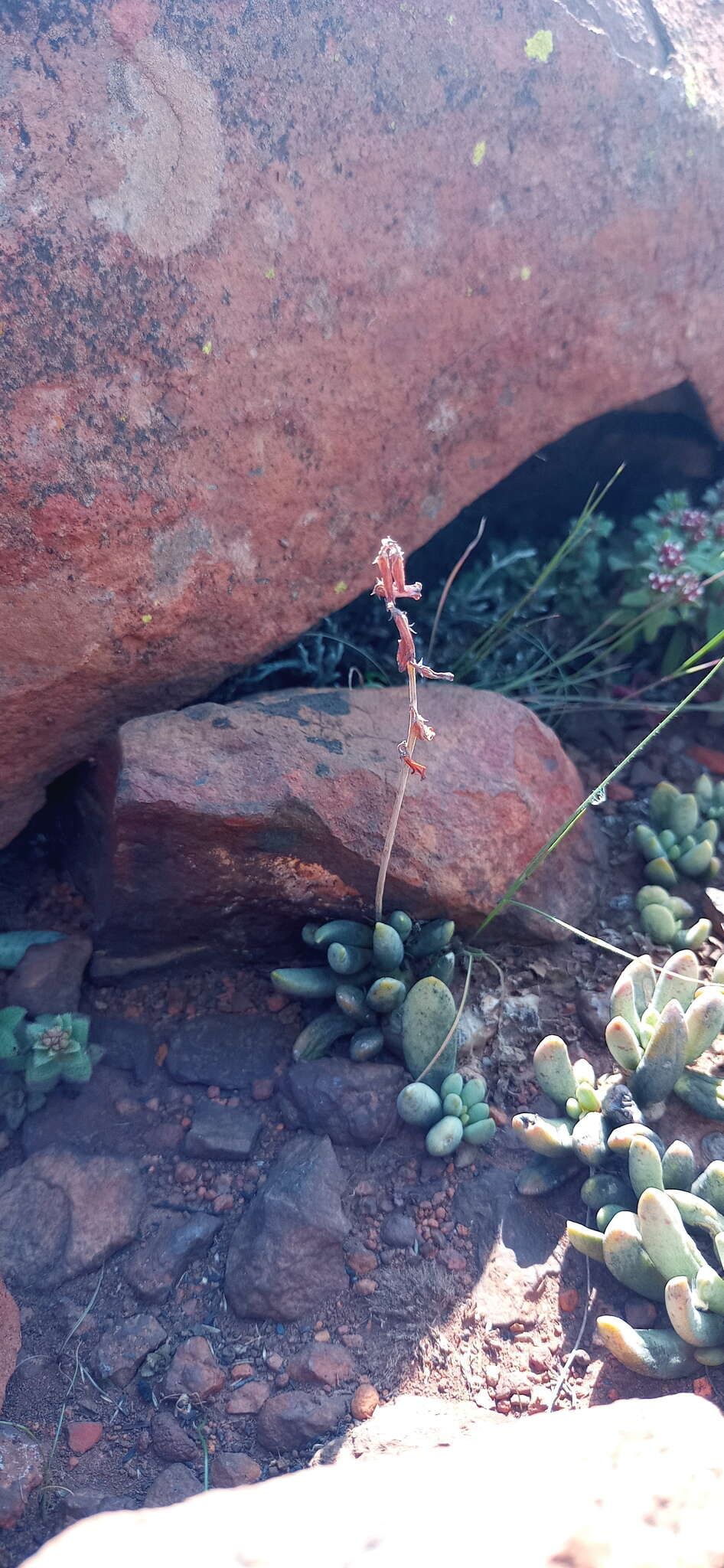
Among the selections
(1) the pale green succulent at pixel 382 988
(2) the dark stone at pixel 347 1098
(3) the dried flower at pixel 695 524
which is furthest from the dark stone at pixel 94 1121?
(3) the dried flower at pixel 695 524

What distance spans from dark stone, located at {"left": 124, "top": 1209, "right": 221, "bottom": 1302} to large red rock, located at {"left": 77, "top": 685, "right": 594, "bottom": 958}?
752 mm

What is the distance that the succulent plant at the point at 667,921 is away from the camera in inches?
116

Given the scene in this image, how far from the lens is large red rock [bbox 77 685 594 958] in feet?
8.65

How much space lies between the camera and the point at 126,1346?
7.17 feet

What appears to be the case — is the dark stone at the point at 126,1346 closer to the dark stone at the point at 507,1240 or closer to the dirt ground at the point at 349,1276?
the dirt ground at the point at 349,1276

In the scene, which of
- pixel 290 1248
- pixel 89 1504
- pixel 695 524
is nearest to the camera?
pixel 89 1504

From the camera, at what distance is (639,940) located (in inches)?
120

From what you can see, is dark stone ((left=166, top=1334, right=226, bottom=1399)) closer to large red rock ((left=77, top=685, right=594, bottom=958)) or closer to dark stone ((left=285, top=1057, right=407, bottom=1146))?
dark stone ((left=285, top=1057, right=407, bottom=1146))

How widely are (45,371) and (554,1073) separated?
210 centimetres

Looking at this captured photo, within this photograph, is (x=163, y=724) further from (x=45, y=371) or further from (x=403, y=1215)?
(x=403, y=1215)

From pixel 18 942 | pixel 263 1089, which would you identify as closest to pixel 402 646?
pixel 263 1089

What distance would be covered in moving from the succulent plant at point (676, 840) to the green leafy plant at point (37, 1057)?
176 cm

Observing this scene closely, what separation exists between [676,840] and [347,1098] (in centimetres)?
142

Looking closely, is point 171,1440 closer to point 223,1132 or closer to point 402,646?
point 223,1132
